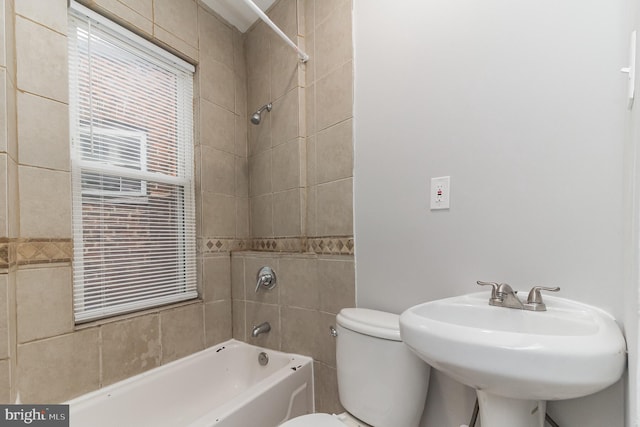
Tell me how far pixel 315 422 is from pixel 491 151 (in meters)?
1.17

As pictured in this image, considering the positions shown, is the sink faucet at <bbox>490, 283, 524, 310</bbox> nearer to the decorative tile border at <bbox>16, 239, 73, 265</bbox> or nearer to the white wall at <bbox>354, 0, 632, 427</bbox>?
the white wall at <bbox>354, 0, 632, 427</bbox>

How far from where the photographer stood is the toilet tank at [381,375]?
1.02 meters

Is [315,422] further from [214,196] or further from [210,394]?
[214,196]

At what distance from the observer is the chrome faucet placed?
0.85m

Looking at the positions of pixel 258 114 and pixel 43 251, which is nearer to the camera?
pixel 43 251

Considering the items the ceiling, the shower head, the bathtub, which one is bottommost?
the bathtub

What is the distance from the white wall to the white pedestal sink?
0.14 metres

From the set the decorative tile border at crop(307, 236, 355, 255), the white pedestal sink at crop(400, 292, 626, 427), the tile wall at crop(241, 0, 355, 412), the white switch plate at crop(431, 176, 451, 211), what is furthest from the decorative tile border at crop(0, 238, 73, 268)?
the white switch plate at crop(431, 176, 451, 211)

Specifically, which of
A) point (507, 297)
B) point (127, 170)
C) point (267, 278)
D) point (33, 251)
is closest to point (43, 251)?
point (33, 251)

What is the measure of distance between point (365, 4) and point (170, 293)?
186 cm

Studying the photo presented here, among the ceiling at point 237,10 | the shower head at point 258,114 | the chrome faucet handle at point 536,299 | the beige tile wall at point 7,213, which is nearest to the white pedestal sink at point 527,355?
the chrome faucet handle at point 536,299

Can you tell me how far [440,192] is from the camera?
112 cm

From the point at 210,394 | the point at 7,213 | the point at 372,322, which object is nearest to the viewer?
the point at 7,213

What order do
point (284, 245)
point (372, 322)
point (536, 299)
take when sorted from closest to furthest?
point (536, 299) < point (372, 322) < point (284, 245)
